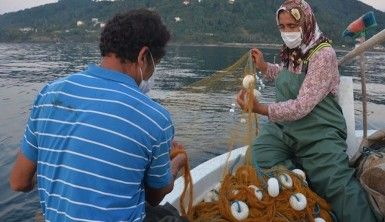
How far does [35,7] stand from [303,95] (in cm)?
19727

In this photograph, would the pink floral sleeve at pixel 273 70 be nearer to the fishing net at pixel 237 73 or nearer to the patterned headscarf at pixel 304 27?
the fishing net at pixel 237 73

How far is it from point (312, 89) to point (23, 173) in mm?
2244

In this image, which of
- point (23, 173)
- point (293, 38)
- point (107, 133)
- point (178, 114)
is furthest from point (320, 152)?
point (178, 114)

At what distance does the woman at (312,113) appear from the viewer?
3584mm

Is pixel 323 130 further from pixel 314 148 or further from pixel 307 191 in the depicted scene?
pixel 307 191

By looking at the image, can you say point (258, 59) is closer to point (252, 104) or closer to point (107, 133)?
point (252, 104)

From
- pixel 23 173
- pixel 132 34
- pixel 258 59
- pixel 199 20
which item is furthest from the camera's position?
pixel 199 20

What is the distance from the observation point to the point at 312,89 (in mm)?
3566

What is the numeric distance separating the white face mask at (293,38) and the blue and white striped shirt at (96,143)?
1.92 meters

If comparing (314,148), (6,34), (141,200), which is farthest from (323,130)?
(6,34)

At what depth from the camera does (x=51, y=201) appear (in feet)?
7.30

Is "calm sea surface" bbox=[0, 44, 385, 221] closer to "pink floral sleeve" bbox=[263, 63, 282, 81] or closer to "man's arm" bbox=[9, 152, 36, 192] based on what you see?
"pink floral sleeve" bbox=[263, 63, 282, 81]

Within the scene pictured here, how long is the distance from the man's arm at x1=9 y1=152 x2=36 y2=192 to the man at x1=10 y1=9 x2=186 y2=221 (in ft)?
0.41

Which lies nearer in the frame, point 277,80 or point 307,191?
point 307,191
